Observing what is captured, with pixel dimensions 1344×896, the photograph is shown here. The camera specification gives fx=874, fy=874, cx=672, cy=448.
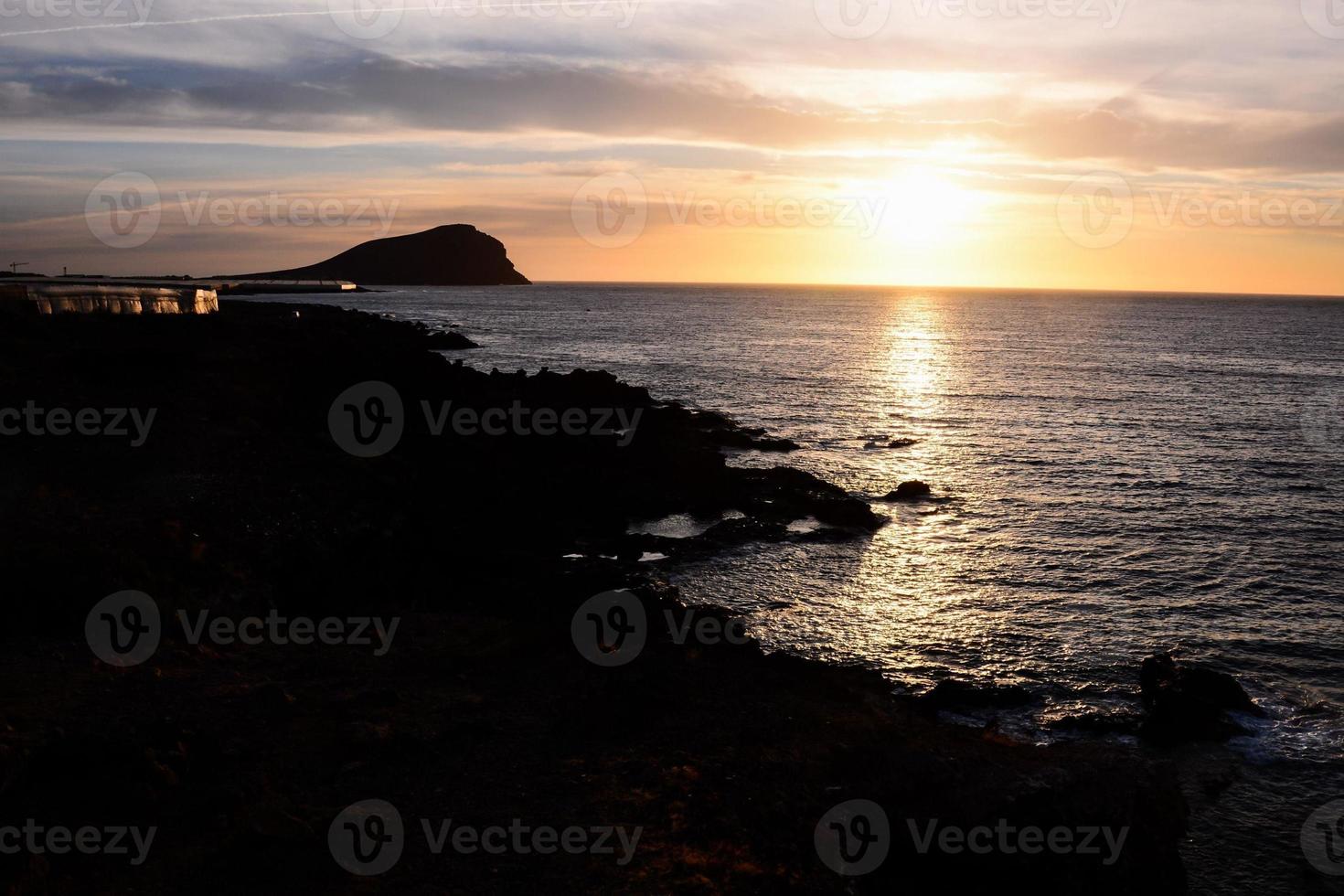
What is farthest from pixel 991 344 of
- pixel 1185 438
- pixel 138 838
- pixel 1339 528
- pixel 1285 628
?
pixel 138 838

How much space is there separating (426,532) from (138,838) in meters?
13.6

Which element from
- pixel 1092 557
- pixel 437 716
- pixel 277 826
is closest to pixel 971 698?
pixel 437 716

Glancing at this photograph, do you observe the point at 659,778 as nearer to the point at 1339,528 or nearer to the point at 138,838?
the point at 138,838

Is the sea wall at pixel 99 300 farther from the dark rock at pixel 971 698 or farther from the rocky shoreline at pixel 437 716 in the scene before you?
the dark rock at pixel 971 698

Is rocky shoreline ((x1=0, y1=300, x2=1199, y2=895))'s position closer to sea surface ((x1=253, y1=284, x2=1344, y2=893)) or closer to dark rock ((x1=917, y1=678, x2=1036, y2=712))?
dark rock ((x1=917, y1=678, x2=1036, y2=712))

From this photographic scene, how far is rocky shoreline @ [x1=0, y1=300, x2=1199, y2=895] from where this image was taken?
1006cm

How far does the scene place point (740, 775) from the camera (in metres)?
12.1

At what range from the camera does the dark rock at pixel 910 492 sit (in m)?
32.9

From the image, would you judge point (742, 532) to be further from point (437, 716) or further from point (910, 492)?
point (437, 716)

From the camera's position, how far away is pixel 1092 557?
26.1 m

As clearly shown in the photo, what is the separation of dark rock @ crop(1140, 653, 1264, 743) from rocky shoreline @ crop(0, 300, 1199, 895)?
0.80 feet

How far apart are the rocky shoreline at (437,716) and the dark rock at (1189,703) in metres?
0.25

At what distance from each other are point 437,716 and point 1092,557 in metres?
20.6

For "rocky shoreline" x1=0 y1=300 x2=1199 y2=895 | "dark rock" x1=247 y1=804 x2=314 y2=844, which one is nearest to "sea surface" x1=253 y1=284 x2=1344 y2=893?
"rocky shoreline" x1=0 y1=300 x2=1199 y2=895
